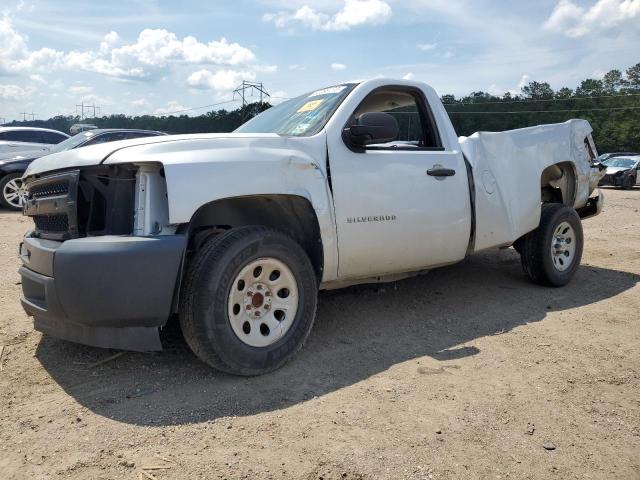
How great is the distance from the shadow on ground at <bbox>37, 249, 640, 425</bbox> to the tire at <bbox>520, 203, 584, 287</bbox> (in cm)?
16

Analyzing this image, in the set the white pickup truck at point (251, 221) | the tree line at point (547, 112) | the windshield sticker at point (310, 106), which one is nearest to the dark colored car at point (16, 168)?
the white pickup truck at point (251, 221)

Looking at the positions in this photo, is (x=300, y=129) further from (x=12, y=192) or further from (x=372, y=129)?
(x=12, y=192)

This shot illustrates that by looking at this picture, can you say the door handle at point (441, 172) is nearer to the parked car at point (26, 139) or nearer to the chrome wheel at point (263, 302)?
the chrome wheel at point (263, 302)

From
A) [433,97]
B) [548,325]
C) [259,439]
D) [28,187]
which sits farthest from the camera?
[433,97]

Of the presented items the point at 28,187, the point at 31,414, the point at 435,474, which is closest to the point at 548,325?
the point at 435,474

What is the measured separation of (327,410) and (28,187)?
2.59 m

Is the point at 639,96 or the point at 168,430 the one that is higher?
the point at 639,96

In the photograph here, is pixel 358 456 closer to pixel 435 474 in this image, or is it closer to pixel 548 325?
pixel 435 474

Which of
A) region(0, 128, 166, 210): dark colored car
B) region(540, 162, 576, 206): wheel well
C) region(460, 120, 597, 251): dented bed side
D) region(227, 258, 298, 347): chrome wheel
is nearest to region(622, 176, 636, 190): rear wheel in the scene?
region(540, 162, 576, 206): wheel well

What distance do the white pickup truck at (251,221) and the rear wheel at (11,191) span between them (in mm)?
8528

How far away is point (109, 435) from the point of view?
2.62m

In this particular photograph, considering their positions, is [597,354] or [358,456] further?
[597,354]

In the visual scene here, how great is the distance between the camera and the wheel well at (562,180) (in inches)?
227

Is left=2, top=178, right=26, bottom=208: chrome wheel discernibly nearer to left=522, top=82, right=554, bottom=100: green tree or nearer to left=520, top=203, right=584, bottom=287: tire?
left=520, top=203, right=584, bottom=287: tire
